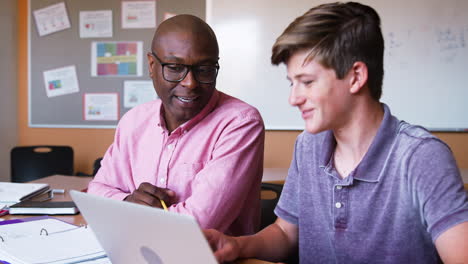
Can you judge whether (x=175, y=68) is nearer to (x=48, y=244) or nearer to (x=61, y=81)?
(x=48, y=244)

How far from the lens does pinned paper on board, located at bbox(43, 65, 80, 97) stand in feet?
11.6

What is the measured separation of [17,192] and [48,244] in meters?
0.69

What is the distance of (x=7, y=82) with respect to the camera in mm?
3506

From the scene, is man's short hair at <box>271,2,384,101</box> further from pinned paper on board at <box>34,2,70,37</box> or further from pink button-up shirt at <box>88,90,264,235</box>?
pinned paper on board at <box>34,2,70,37</box>

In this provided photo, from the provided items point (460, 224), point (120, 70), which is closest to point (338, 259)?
point (460, 224)

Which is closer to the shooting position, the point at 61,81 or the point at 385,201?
the point at 385,201

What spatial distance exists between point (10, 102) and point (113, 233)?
323 cm

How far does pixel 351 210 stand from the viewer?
102cm

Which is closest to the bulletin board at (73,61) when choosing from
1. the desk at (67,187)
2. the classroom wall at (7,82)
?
the classroom wall at (7,82)

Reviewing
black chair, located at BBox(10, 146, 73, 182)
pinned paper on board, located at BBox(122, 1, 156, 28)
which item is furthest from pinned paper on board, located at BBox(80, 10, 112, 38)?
black chair, located at BBox(10, 146, 73, 182)

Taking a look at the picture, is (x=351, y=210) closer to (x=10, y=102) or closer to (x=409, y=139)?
(x=409, y=139)

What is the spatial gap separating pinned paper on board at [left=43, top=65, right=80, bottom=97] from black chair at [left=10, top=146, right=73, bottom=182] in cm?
53

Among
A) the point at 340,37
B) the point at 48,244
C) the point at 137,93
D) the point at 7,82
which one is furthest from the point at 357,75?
the point at 7,82

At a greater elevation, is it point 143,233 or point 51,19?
point 51,19
